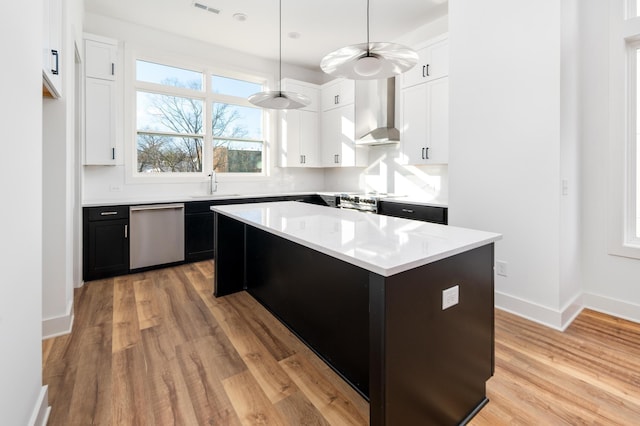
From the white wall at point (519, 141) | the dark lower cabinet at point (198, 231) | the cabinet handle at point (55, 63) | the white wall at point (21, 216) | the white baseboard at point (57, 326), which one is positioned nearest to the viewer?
the white wall at point (21, 216)

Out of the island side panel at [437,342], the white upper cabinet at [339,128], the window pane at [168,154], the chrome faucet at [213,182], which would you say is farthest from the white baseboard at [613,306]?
the window pane at [168,154]

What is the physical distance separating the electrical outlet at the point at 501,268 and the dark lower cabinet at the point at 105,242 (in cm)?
406

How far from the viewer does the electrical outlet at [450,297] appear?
1387mm

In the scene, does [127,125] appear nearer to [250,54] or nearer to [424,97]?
[250,54]

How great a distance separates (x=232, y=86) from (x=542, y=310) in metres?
5.09

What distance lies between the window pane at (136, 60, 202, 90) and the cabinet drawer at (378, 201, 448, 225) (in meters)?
3.40

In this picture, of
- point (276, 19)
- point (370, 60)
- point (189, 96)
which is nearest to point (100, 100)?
point (189, 96)

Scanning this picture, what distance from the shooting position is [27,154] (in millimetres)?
1309

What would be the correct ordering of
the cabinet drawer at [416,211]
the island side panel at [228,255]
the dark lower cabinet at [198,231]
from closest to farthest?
the island side panel at [228,255] → the cabinet drawer at [416,211] → the dark lower cabinet at [198,231]

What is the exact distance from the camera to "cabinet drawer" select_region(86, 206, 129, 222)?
3.55 metres

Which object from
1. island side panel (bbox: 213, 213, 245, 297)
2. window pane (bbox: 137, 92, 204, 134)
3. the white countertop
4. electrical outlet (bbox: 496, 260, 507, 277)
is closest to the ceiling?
window pane (bbox: 137, 92, 204, 134)

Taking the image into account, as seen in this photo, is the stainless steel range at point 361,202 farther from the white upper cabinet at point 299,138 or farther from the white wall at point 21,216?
the white wall at point 21,216

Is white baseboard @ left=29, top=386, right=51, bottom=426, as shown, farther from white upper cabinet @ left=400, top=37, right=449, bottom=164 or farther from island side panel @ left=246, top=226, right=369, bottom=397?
white upper cabinet @ left=400, top=37, right=449, bottom=164

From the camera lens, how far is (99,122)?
373 centimetres
